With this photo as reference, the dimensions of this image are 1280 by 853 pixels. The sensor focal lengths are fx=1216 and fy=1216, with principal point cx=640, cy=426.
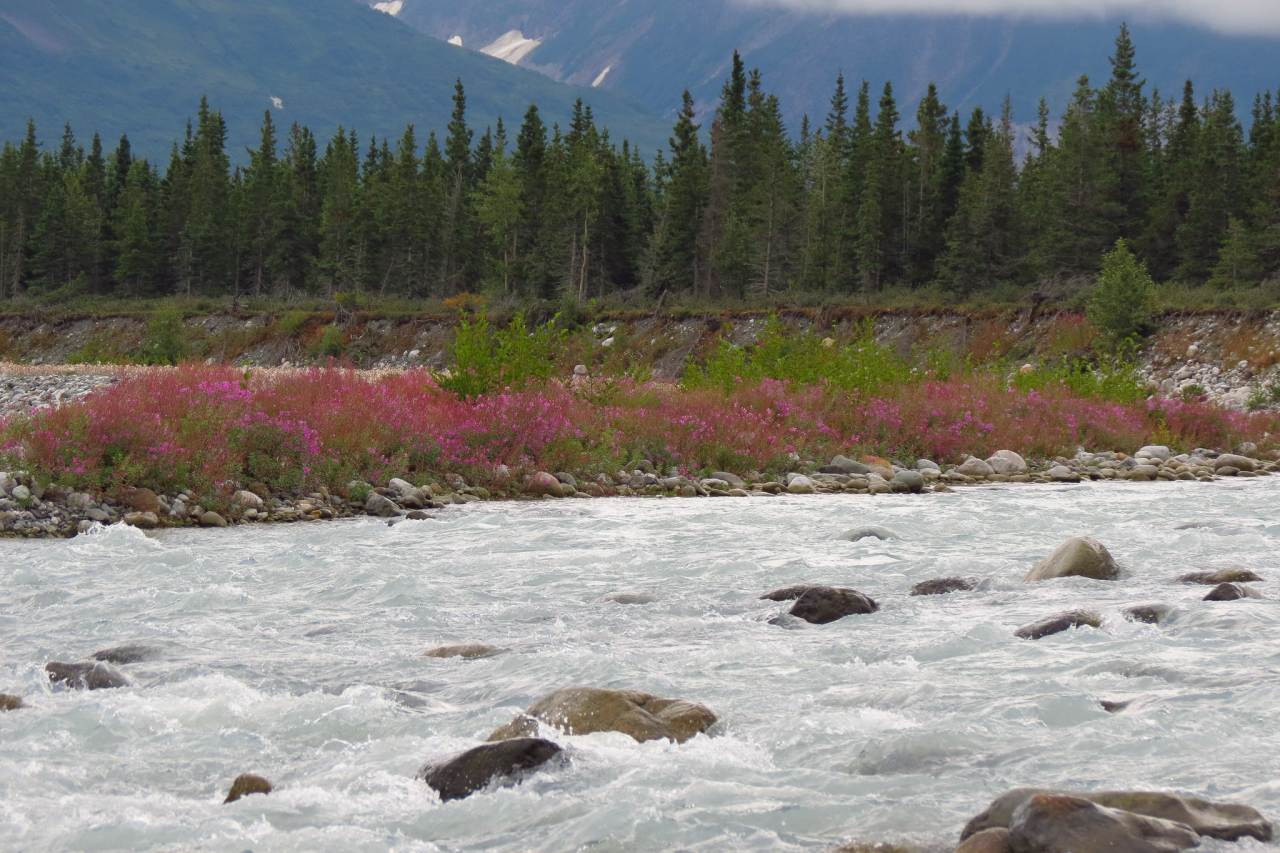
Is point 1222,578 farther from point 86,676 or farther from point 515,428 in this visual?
point 515,428

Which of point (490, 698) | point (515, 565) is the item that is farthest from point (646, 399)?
point (490, 698)

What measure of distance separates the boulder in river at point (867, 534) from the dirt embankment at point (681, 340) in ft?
23.3

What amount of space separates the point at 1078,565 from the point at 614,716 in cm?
446

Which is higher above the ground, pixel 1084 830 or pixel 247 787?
pixel 1084 830

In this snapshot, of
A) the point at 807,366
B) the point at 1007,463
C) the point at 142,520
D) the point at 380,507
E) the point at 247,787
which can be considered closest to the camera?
the point at 247,787

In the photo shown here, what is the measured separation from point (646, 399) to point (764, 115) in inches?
2429

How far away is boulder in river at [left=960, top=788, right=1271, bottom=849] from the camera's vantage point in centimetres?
375

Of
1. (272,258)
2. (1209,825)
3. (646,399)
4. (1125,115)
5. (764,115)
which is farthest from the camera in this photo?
(272,258)

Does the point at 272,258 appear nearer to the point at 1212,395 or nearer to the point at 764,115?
the point at 764,115

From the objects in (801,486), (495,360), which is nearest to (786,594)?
(801,486)

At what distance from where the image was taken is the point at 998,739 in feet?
15.8

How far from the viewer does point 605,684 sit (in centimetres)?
576

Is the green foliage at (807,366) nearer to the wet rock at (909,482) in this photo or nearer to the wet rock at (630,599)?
the wet rock at (909,482)

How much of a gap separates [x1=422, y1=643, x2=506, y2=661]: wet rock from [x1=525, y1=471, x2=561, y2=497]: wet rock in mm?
7296
